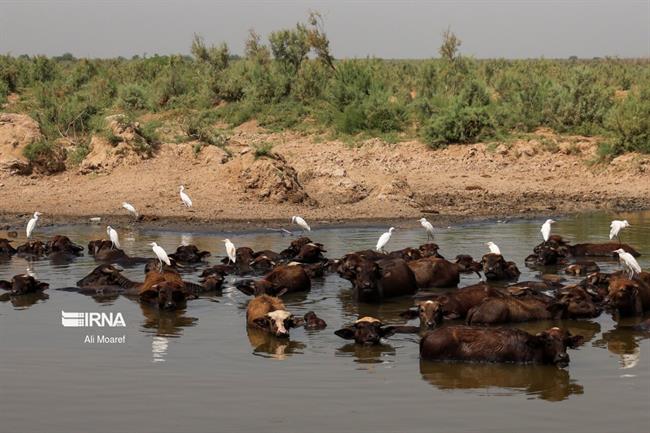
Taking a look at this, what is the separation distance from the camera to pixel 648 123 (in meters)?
30.9

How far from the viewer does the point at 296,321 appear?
12766mm

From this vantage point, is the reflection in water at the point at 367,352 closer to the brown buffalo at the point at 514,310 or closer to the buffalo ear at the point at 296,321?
the buffalo ear at the point at 296,321

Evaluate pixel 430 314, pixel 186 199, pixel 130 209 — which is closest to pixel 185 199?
pixel 186 199

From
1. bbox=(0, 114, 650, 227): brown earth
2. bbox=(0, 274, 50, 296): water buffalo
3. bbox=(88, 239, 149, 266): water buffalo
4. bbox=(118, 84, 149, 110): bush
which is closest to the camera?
bbox=(0, 274, 50, 296): water buffalo

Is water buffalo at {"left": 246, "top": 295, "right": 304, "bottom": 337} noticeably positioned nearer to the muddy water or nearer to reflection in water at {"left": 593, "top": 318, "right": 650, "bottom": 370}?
the muddy water

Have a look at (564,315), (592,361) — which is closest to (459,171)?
(564,315)

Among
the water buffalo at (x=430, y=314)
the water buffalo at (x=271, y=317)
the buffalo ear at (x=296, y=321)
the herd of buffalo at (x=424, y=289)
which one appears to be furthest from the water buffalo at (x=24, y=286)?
the water buffalo at (x=430, y=314)

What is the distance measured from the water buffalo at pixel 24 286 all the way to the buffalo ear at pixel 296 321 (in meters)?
4.39

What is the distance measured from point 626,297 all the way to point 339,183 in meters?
Answer: 14.2

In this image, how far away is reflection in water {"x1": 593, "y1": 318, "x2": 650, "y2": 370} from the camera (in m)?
11.2

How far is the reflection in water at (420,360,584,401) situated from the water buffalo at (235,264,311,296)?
415 cm

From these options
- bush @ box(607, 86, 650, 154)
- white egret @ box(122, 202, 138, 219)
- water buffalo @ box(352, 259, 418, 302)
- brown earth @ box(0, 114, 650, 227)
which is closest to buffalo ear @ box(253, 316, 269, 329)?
water buffalo @ box(352, 259, 418, 302)

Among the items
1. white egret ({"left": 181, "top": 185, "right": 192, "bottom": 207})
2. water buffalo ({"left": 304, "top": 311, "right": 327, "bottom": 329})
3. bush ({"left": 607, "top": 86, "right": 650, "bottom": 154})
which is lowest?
water buffalo ({"left": 304, "top": 311, "right": 327, "bottom": 329})

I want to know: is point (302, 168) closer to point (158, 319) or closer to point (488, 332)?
point (158, 319)
